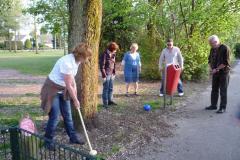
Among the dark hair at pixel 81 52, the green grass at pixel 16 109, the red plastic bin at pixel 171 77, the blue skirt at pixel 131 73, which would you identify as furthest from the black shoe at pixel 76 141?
the blue skirt at pixel 131 73

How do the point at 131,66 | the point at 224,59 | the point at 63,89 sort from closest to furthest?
1. the point at 63,89
2. the point at 224,59
3. the point at 131,66

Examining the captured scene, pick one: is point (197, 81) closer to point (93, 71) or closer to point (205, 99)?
point (205, 99)

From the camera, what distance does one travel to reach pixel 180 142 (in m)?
6.93

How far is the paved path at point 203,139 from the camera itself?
614 centimetres

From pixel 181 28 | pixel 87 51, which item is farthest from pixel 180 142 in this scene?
pixel 181 28

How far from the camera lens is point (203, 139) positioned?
23.3ft

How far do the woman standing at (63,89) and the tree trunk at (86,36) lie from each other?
0.73 m

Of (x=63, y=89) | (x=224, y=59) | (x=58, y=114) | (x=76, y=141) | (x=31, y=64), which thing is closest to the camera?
(x=63, y=89)

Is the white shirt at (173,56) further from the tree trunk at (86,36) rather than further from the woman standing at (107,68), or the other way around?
the tree trunk at (86,36)

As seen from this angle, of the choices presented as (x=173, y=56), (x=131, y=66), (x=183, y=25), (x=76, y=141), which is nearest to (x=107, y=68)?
(x=131, y=66)

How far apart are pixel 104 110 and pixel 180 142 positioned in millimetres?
2734

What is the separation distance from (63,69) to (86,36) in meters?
1.31

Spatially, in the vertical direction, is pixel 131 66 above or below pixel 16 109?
above

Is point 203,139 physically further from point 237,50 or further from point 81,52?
point 237,50
